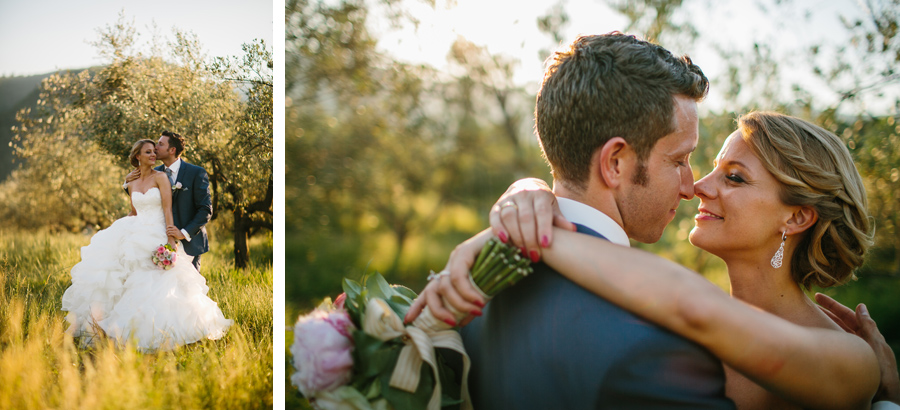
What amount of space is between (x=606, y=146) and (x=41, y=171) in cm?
225

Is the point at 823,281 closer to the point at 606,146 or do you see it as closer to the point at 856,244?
the point at 856,244

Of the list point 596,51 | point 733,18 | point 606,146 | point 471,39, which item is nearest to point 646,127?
point 606,146

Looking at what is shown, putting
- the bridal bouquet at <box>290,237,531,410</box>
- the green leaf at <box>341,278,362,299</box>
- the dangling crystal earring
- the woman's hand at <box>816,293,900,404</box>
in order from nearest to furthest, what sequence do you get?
the bridal bouquet at <box>290,237,531,410</box>
the green leaf at <box>341,278,362,299</box>
the woman's hand at <box>816,293,900,404</box>
the dangling crystal earring

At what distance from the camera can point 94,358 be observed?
1.94 metres

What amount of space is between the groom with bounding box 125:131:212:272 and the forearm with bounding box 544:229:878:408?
169 centimetres

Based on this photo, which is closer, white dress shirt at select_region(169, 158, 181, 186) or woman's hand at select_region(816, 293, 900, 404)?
woman's hand at select_region(816, 293, 900, 404)

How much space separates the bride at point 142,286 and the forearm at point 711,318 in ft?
5.52

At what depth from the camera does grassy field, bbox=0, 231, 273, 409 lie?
73.0 inches

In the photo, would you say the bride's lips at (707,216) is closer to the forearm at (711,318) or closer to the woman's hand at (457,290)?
the forearm at (711,318)

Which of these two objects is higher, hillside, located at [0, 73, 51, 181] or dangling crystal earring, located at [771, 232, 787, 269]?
hillside, located at [0, 73, 51, 181]

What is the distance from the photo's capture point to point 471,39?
4.83 meters

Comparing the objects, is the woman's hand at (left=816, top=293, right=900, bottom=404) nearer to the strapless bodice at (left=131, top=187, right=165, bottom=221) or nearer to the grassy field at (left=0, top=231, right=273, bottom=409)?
the grassy field at (left=0, top=231, right=273, bottom=409)

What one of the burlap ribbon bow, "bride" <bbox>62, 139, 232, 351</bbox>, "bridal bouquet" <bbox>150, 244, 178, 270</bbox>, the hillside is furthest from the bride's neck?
the burlap ribbon bow

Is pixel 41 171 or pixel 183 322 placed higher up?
pixel 41 171
